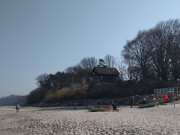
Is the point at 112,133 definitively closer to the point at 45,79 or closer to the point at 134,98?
the point at 134,98

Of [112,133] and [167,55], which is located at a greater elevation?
[167,55]

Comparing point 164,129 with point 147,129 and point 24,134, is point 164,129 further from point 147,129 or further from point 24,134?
point 24,134

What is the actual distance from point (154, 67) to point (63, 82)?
37485mm

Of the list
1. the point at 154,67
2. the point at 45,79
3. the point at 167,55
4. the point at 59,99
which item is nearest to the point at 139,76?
the point at 154,67

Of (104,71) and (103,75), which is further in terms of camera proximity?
(104,71)

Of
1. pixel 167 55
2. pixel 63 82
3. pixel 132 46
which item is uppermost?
pixel 132 46

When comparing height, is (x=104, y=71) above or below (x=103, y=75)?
above

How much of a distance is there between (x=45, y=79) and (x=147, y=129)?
74.0 metres

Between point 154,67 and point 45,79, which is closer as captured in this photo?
point 154,67

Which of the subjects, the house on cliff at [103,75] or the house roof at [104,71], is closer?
the house on cliff at [103,75]

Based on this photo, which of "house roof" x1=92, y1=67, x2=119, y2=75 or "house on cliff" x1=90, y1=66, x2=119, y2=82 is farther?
"house roof" x1=92, y1=67, x2=119, y2=75

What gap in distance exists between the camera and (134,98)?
36.0 meters

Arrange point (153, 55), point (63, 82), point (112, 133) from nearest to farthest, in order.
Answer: point (112, 133), point (153, 55), point (63, 82)

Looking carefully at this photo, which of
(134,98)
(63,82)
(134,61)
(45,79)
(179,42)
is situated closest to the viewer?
(134,98)
